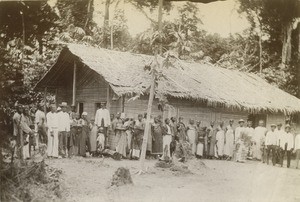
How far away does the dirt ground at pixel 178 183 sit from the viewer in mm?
6672

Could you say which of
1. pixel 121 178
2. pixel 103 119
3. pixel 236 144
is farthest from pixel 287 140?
pixel 121 178

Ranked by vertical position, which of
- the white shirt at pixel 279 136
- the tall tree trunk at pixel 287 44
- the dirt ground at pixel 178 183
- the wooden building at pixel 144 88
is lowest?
the dirt ground at pixel 178 183

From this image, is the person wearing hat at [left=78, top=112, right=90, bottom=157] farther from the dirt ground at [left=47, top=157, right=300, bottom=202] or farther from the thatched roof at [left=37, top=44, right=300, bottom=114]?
the thatched roof at [left=37, top=44, right=300, bottom=114]

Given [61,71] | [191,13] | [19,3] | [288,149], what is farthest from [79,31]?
[19,3]

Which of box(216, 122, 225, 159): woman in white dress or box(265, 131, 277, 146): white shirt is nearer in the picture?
box(265, 131, 277, 146): white shirt

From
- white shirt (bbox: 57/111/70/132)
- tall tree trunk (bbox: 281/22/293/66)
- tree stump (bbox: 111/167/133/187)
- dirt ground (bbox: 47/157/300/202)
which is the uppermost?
tall tree trunk (bbox: 281/22/293/66)

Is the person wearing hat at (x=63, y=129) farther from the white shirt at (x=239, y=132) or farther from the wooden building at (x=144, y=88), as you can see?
the white shirt at (x=239, y=132)

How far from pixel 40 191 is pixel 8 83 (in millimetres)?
1695

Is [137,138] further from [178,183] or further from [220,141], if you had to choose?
[178,183]

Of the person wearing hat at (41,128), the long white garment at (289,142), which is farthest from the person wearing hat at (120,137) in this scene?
the long white garment at (289,142)

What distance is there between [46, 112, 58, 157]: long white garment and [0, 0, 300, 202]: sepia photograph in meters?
0.02

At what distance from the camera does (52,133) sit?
384 inches

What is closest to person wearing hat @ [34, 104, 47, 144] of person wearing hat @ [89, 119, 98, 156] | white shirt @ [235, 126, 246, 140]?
person wearing hat @ [89, 119, 98, 156]

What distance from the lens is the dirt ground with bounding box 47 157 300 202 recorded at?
21.9ft
